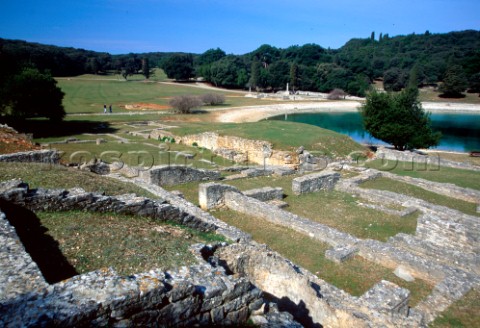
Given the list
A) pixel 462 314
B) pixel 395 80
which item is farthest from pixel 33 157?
pixel 395 80

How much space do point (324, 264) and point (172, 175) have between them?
9.70 meters

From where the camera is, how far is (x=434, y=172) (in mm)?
22219

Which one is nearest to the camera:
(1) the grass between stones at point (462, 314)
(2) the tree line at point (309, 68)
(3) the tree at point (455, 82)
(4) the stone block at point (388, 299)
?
(4) the stone block at point (388, 299)

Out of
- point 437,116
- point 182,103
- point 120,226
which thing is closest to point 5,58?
point 182,103

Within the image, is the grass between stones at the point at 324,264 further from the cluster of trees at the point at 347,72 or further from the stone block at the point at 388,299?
the cluster of trees at the point at 347,72

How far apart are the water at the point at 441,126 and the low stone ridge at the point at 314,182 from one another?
3250cm

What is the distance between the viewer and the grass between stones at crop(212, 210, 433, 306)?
29.7 ft

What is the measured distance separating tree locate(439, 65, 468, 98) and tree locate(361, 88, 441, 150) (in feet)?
247

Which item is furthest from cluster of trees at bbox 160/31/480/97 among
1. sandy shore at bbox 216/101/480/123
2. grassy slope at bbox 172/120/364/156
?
grassy slope at bbox 172/120/364/156

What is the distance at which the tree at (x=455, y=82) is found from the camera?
307 feet

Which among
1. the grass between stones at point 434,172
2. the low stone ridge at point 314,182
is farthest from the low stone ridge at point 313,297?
the grass between stones at point 434,172

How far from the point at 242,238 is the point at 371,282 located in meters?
3.83

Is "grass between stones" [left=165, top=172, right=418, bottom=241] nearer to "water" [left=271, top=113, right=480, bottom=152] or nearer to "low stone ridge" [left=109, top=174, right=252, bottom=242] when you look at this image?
"low stone ridge" [left=109, top=174, right=252, bottom=242]

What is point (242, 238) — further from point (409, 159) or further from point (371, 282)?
point (409, 159)
